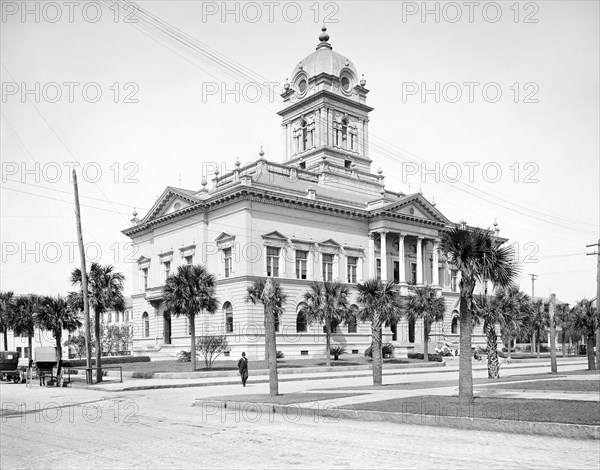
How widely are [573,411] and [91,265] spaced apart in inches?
1247

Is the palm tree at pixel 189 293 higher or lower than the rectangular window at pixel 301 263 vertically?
lower

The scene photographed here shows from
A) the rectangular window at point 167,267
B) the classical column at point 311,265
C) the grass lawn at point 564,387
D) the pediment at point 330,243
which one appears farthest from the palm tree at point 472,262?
the rectangular window at point 167,267

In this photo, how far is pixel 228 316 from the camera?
60.9 meters

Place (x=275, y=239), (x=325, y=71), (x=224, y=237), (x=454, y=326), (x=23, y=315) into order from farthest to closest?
(x=325, y=71), (x=454, y=326), (x=23, y=315), (x=275, y=239), (x=224, y=237)

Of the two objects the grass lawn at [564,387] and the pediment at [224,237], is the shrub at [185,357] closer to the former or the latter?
the pediment at [224,237]

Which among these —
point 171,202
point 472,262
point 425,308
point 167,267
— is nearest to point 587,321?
point 425,308

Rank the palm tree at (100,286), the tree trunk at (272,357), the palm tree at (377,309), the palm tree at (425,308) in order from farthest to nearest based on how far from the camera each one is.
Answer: the palm tree at (425,308)
the palm tree at (100,286)
the palm tree at (377,309)
the tree trunk at (272,357)

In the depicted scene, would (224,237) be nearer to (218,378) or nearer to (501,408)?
(218,378)

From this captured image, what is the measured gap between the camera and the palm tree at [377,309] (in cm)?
2898

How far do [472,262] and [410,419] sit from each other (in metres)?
5.19

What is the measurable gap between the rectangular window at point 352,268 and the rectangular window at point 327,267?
2484 millimetres

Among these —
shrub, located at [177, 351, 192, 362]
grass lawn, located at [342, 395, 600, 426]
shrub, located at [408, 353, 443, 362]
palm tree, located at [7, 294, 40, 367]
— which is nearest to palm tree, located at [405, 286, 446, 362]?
shrub, located at [408, 353, 443, 362]

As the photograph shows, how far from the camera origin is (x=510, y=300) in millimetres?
33656

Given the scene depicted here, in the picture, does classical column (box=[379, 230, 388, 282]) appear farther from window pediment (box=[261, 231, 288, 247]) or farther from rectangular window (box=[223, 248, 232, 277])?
rectangular window (box=[223, 248, 232, 277])
